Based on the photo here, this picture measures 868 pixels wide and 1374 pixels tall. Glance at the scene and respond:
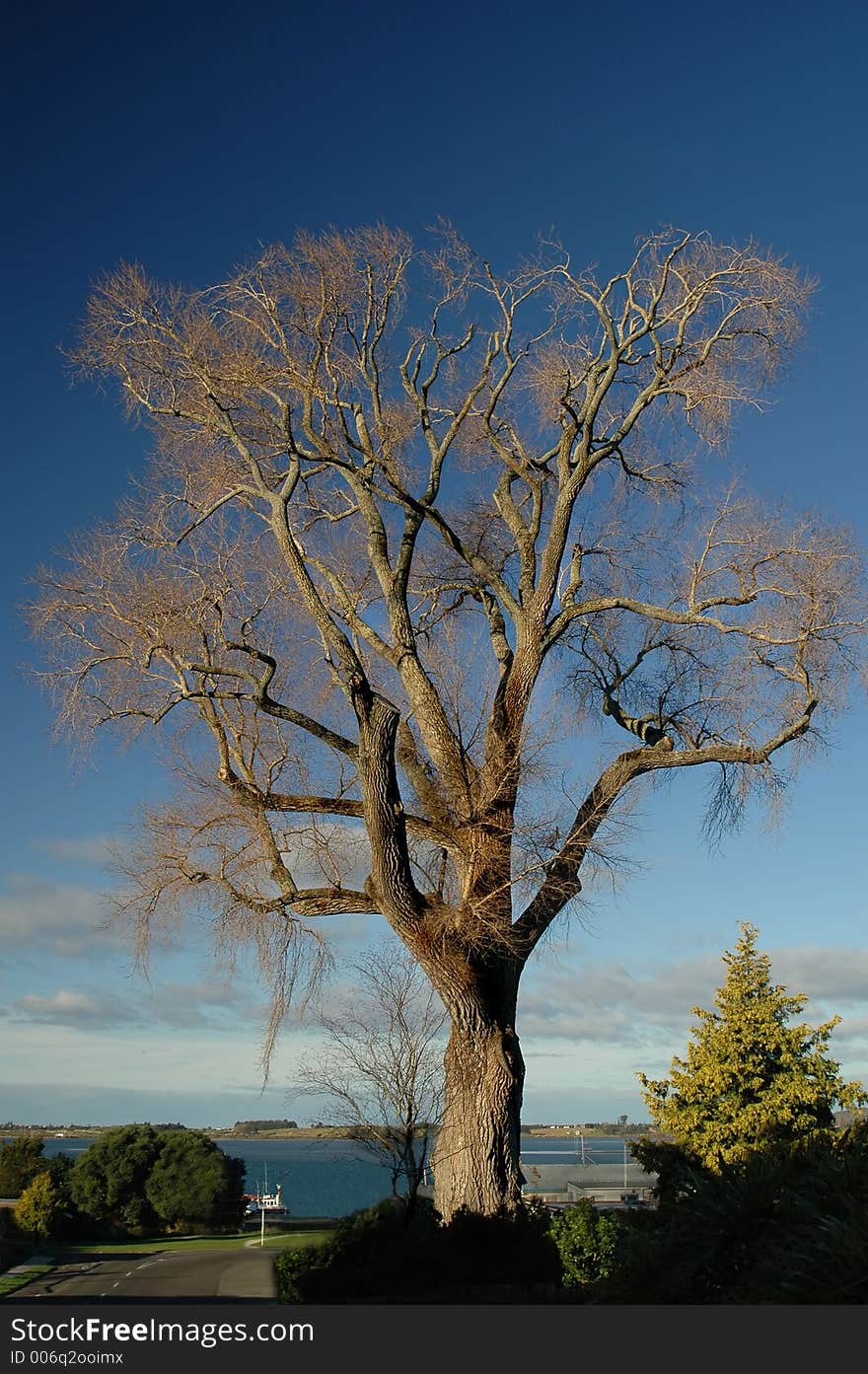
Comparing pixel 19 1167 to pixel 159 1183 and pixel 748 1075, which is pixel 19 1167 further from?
pixel 748 1075

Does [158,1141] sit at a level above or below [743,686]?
below

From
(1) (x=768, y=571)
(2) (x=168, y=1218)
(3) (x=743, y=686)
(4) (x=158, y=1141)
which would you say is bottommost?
(2) (x=168, y=1218)

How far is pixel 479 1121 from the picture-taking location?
36.9 feet

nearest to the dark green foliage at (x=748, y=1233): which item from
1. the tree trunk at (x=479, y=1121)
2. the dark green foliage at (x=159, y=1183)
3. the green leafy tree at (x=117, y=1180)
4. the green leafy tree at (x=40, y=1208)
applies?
the tree trunk at (x=479, y=1121)

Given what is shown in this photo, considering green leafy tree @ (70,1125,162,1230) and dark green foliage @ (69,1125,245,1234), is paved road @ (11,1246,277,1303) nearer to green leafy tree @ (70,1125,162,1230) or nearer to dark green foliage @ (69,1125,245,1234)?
green leafy tree @ (70,1125,162,1230)

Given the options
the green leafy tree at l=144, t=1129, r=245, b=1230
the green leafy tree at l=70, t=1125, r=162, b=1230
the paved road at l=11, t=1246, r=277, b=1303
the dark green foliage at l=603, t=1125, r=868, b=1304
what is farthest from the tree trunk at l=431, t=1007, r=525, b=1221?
the green leafy tree at l=144, t=1129, r=245, b=1230

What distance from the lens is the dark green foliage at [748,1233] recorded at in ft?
18.2

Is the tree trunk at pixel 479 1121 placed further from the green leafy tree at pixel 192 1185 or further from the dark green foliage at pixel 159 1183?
the green leafy tree at pixel 192 1185

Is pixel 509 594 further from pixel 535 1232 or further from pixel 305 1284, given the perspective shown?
pixel 305 1284

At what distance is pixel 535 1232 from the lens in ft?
38.0

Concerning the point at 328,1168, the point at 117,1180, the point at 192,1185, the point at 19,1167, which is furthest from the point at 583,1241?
the point at 328,1168

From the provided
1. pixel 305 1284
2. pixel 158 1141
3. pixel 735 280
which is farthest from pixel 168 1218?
pixel 735 280

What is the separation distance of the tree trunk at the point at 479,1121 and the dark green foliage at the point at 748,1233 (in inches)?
170

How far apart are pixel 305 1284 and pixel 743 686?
8.33 metres
